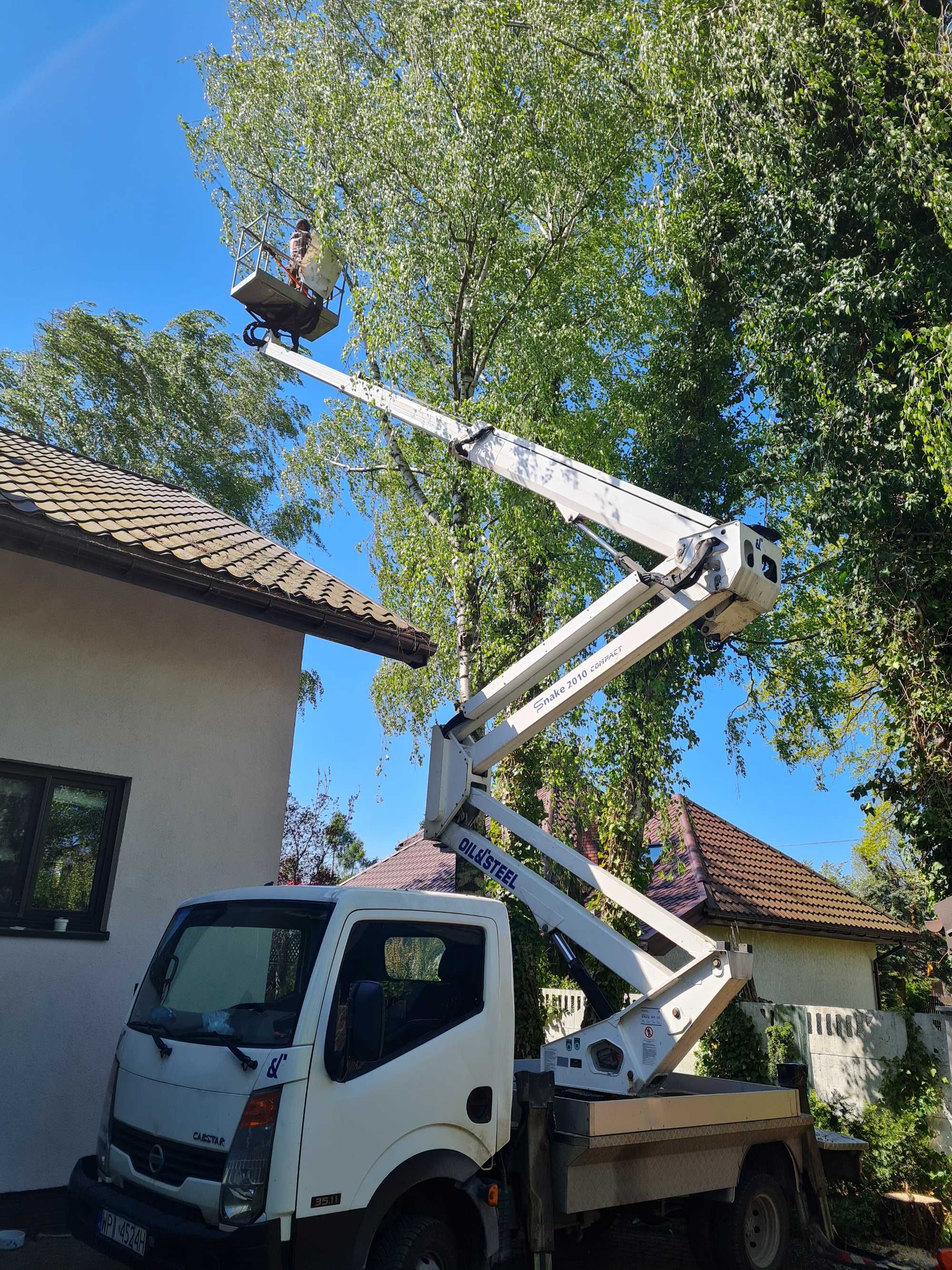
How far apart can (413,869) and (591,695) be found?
49.0 ft

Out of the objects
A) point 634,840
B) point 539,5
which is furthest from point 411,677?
point 539,5

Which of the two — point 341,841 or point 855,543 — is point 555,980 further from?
point 341,841

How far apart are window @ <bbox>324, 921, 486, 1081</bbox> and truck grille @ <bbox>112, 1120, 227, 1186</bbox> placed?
618 millimetres

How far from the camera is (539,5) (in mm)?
12641

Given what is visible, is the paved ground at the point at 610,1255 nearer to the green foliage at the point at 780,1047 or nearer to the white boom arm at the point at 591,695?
the white boom arm at the point at 591,695

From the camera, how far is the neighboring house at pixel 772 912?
15.5 metres

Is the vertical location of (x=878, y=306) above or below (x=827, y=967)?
above

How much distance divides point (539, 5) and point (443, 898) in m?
12.6

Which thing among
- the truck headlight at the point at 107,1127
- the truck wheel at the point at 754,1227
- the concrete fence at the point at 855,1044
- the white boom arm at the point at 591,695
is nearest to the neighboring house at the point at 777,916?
the concrete fence at the point at 855,1044

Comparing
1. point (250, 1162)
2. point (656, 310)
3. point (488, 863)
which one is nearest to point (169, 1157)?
point (250, 1162)

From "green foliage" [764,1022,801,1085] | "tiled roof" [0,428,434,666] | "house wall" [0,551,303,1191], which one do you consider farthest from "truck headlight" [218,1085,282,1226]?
"green foliage" [764,1022,801,1085]

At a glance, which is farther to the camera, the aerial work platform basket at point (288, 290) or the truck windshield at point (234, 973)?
the aerial work platform basket at point (288, 290)

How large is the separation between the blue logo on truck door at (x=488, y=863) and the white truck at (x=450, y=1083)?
3 centimetres

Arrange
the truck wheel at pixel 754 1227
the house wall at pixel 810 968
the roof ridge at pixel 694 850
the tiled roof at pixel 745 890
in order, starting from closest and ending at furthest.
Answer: the truck wheel at pixel 754 1227 < the tiled roof at pixel 745 890 < the roof ridge at pixel 694 850 < the house wall at pixel 810 968
